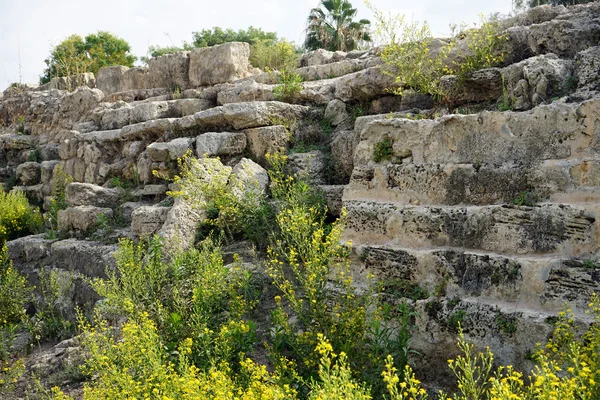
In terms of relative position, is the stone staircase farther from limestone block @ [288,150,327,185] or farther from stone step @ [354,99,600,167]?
limestone block @ [288,150,327,185]

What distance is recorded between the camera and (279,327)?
5.29 metres

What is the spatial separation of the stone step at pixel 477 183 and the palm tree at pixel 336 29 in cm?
1619

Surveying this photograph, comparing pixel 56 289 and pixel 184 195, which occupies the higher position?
pixel 184 195

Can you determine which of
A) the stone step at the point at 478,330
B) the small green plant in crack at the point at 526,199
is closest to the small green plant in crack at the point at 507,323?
the stone step at the point at 478,330

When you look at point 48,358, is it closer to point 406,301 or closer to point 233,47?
point 406,301

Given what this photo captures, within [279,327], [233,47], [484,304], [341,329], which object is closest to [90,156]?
[233,47]

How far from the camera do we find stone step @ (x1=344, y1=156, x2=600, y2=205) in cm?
457

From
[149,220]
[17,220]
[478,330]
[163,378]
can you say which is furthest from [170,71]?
[478,330]

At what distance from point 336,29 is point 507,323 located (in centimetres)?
2209

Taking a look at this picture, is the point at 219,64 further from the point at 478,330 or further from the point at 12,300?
the point at 478,330

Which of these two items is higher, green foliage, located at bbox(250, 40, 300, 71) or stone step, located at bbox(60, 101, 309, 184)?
green foliage, located at bbox(250, 40, 300, 71)

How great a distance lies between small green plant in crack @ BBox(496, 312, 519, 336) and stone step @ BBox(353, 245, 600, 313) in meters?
0.18

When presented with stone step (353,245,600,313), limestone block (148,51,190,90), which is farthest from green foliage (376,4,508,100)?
limestone block (148,51,190,90)

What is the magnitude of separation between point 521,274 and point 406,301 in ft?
3.45
